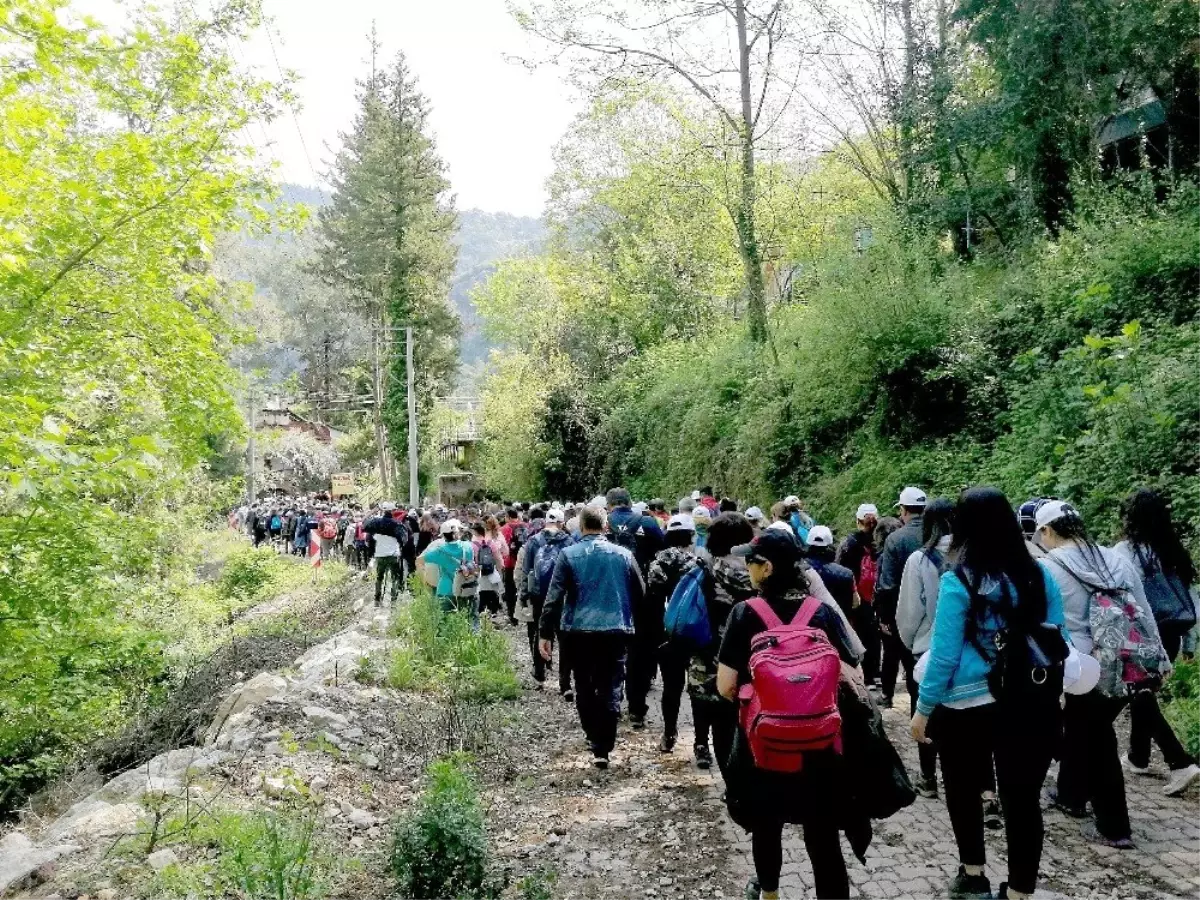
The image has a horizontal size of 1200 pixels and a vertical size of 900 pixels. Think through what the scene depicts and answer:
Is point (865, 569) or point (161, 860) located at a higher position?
A: point (865, 569)

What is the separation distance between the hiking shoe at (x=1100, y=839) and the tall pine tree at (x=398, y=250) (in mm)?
37083

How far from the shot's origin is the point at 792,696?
11.5 ft

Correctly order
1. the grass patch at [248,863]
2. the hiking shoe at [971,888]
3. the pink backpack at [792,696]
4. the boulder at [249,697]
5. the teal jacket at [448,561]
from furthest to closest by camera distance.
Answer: the teal jacket at [448,561], the boulder at [249,697], the grass patch at [248,863], the hiking shoe at [971,888], the pink backpack at [792,696]

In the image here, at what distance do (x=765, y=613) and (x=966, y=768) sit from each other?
1.17 metres

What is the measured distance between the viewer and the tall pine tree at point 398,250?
4047 centimetres

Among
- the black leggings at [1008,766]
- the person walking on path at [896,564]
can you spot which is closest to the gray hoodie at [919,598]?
the person walking on path at [896,564]

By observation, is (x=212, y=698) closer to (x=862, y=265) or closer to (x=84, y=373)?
(x=84, y=373)

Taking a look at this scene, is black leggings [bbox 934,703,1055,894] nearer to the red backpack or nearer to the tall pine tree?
the red backpack

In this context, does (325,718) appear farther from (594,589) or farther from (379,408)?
(379,408)

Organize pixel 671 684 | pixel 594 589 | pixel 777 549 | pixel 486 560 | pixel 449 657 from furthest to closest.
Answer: pixel 486 560, pixel 449 657, pixel 671 684, pixel 594 589, pixel 777 549

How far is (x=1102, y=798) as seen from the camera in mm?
4773

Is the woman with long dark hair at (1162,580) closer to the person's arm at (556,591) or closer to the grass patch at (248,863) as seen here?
the person's arm at (556,591)

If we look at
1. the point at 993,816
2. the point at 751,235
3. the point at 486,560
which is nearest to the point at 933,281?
the point at 751,235

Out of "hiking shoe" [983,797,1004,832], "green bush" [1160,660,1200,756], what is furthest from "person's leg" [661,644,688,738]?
"green bush" [1160,660,1200,756]
